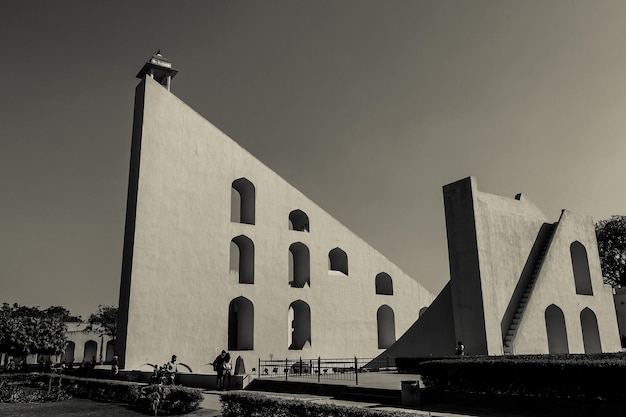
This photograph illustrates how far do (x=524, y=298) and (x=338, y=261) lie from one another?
11519mm

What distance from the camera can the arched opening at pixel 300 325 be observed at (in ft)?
86.7

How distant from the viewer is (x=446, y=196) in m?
20.1

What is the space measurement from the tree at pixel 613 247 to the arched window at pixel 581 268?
69.2ft

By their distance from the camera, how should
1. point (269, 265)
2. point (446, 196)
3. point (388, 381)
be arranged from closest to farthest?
point (388, 381) < point (446, 196) < point (269, 265)

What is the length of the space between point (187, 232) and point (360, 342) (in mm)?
11053

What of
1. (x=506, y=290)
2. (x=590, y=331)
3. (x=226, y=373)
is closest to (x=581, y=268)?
(x=590, y=331)

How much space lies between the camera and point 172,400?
12.2 metres

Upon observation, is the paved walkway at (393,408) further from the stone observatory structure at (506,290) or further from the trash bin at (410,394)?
the stone observatory structure at (506,290)

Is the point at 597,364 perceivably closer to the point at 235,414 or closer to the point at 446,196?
the point at 235,414

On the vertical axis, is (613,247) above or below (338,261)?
above

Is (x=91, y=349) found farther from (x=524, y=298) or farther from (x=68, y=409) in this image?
(x=524, y=298)

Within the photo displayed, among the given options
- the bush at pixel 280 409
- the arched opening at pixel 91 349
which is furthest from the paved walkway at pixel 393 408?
the arched opening at pixel 91 349

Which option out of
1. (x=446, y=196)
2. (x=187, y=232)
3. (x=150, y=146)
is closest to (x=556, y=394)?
(x=446, y=196)

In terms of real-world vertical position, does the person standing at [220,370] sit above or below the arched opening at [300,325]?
below
